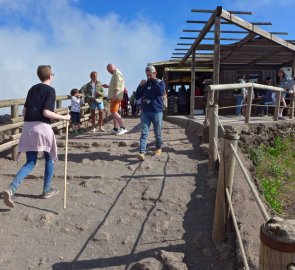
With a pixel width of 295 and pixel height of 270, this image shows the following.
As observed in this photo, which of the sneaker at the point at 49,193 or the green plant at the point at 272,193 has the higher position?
the sneaker at the point at 49,193

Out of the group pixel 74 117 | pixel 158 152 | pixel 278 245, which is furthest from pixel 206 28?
pixel 278 245

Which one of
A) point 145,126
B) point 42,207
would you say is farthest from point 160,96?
point 42,207

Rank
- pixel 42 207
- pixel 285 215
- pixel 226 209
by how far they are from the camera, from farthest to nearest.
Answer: pixel 285 215 < pixel 42 207 < pixel 226 209

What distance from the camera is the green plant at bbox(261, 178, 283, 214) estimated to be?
6.71 meters

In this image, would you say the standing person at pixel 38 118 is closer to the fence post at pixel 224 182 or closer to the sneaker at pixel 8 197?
the sneaker at pixel 8 197

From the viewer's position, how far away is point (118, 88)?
843cm

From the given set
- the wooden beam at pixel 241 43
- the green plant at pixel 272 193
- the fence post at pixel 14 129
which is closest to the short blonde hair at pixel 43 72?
the fence post at pixel 14 129

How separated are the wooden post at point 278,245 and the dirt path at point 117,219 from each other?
175 centimetres

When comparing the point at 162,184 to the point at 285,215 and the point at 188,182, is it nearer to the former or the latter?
the point at 188,182

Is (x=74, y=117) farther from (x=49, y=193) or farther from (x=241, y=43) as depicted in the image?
(x=241, y=43)

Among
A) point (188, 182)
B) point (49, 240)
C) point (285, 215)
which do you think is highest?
point (188, 182)

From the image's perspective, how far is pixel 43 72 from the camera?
186 inches

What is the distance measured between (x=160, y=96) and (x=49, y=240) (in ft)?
11.3

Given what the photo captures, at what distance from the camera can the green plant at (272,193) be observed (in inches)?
264
